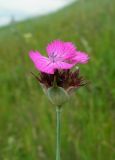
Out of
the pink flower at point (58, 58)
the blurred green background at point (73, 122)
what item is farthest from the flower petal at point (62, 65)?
the blurred green background at point (73, 122)

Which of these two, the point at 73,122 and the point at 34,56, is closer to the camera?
the point at 34,56

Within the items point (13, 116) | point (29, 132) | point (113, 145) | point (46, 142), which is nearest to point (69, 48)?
point (113, 145)

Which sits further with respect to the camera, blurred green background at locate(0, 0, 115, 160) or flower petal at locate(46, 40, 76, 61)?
blurred green background at locate(0, 0, 115, 160)

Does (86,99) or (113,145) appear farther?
(86,99)

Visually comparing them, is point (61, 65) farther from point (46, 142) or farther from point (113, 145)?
point (46, 142)

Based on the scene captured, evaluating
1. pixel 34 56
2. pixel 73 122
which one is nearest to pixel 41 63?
pixel 34 56

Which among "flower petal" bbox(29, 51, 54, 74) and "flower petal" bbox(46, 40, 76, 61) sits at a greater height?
"flower petal" bbox(46, 40, 76, 61)

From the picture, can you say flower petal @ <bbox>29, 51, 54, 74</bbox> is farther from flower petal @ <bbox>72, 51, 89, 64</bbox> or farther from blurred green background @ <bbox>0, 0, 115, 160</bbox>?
→ blurred green background @ <bbox>0, 0, 115, 160</bbox>

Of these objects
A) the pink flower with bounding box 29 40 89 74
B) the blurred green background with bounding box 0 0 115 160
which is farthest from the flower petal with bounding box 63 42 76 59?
the blurred green background with bounding box 0 0 115 160

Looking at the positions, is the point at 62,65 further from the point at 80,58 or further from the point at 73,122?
the point at 73,122
